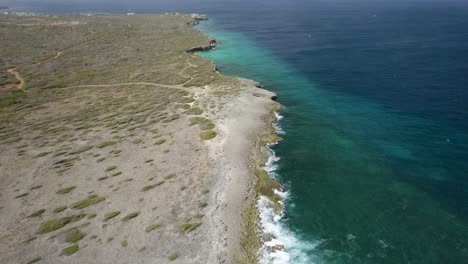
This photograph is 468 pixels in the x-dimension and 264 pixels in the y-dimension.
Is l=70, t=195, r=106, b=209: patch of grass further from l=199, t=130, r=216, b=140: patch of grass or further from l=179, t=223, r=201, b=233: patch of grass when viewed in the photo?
l=199, t=130, r=216, b=140: patch of grass

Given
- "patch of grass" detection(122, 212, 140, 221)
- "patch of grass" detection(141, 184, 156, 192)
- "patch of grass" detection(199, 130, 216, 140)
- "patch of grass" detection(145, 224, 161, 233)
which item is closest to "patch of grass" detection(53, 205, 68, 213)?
"patch of grass" detection(122, 212, 140, 221)

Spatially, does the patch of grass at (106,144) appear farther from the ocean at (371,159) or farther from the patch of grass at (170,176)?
the ocean at (371,159)

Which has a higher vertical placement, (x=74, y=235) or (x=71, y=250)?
(x=74, y=235)

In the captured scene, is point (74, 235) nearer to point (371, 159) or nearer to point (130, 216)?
point (130, 216)

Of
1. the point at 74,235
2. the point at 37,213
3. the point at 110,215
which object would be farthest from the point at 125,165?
the point at 74,235

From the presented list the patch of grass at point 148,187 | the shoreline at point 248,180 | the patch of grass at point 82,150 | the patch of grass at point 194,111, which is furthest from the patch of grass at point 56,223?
the patch of grass at point 194,111

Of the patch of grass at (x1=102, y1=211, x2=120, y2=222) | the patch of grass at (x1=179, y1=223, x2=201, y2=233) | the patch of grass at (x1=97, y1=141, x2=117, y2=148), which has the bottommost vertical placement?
the patch of grass at (x1=102, y1=211, x2=120, y2=222)

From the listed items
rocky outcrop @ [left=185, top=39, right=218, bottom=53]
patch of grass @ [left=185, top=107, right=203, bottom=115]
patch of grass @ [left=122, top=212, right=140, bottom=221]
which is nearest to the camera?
patch of grass @ [left=122, top=212, right=140, bottom=221]
